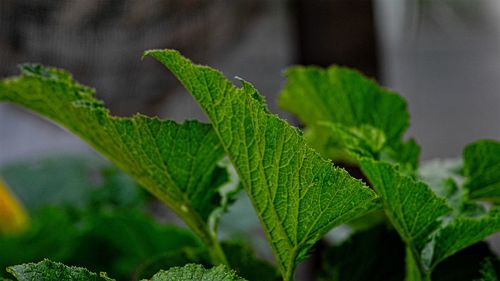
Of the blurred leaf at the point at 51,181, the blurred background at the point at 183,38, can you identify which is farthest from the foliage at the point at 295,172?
the blurred leaf at the point at 51,181

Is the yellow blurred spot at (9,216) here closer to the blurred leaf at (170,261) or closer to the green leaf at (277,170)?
the blurred leaf at (170,261)

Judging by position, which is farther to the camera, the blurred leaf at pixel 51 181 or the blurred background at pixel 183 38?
the blurred background at pixel 183 38

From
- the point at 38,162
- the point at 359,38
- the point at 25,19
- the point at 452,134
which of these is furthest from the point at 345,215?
the point at 452,134

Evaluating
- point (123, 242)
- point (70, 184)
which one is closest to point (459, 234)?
point (123, 242)

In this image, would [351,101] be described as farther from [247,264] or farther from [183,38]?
[183,38]

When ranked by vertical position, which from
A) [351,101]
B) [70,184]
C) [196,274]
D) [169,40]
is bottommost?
[196,274]

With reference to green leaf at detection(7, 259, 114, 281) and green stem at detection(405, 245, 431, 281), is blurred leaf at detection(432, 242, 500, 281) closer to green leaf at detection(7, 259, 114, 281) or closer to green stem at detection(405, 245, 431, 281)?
green stem at detection(405, 245, 431, 281)

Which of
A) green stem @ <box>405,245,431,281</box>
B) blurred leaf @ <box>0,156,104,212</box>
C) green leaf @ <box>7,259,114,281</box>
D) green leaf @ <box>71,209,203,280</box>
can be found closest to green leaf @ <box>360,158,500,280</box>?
green stem @ <box>405,245,431,281</box>

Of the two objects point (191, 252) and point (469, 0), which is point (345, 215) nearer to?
point (191, 252)
